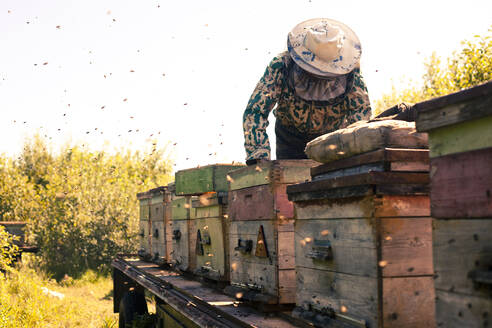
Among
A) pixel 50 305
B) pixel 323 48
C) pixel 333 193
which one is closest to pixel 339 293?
pixel 333 193

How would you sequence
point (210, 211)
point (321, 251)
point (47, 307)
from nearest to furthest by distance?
point (321, 251), point (210, 211), point (47, 307)

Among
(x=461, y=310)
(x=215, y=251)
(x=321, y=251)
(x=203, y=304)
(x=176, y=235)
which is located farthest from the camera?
(x=176, y=235)

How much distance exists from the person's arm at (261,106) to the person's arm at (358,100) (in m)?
0.78

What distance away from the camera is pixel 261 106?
17.7 feet

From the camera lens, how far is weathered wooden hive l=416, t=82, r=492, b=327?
6.81 ft

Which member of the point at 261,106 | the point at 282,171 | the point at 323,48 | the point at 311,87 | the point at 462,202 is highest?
the point at 323,48

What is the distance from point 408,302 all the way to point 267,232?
1.64 m

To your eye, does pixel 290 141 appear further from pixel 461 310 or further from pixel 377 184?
pixel 461 310

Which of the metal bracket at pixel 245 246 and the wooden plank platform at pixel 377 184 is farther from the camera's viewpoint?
the metal bracket at pixel 245 246

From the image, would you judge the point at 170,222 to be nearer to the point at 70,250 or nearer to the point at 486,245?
the point at 486,245

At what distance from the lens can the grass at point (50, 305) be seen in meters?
11.3

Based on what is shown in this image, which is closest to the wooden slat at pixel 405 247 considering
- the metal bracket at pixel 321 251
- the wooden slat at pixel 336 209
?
the wooden slat at pixel 336 209

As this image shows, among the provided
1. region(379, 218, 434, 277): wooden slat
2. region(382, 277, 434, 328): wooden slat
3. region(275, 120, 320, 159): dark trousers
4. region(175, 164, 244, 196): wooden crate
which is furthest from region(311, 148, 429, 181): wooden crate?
region(175, 164, 244, 196): wooden crate

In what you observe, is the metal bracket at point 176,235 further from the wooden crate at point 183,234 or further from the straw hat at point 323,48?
the straw hat at point 323,48
